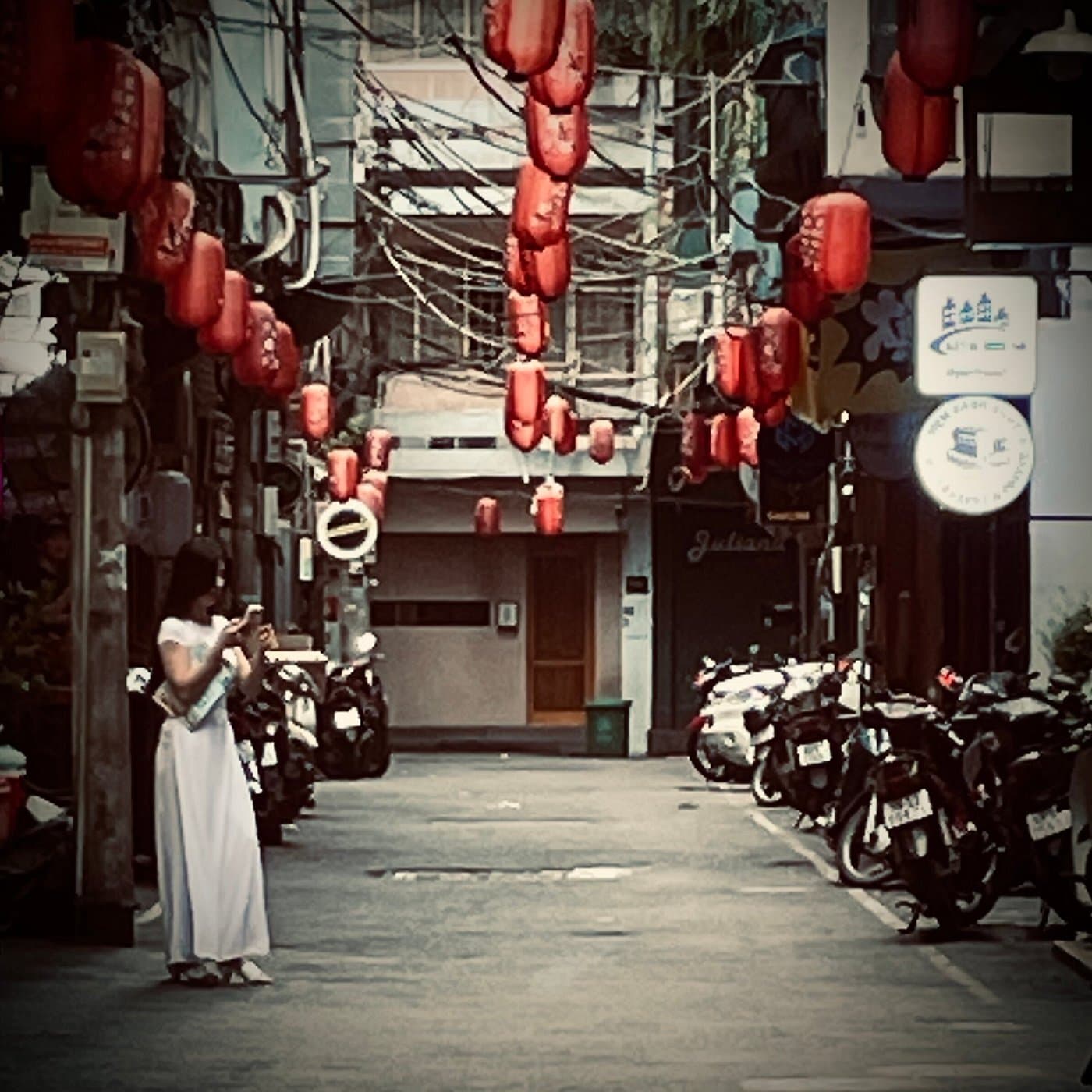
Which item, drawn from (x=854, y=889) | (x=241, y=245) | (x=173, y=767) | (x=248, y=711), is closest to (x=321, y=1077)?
(x=173, y=767)

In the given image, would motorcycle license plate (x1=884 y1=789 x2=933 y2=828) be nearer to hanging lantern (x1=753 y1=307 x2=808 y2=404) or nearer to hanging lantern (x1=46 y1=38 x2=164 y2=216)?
hanging lantern (x1=46 y1=38 x2=164 y2=216)

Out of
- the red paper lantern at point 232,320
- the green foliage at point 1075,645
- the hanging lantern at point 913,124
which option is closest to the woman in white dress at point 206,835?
the hanging lantern at point 913,124

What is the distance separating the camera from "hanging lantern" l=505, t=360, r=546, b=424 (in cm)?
3662

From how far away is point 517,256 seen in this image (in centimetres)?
2470

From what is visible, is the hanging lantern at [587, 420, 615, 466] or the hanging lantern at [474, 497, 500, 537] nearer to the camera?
the hanging lantern at [587, 420, 615, 466]

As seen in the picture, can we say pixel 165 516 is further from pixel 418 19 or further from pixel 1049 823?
pixel 418 19

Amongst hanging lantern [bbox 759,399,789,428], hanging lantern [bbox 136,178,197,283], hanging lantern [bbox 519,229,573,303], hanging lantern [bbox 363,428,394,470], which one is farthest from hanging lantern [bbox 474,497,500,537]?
hanging lantern [bbox 136,178,197,283]

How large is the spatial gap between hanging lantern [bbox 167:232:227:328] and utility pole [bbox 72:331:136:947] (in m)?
5.53

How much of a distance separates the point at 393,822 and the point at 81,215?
1239 cm

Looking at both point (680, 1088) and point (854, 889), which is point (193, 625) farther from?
point (854, 889)

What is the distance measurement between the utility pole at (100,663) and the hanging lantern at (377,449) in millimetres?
27442

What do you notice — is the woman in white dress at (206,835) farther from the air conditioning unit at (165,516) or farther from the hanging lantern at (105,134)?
the air conditioning unit at (165,516)

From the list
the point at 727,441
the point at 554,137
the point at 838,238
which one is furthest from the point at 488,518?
the point at 554,137

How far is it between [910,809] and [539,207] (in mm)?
8526
